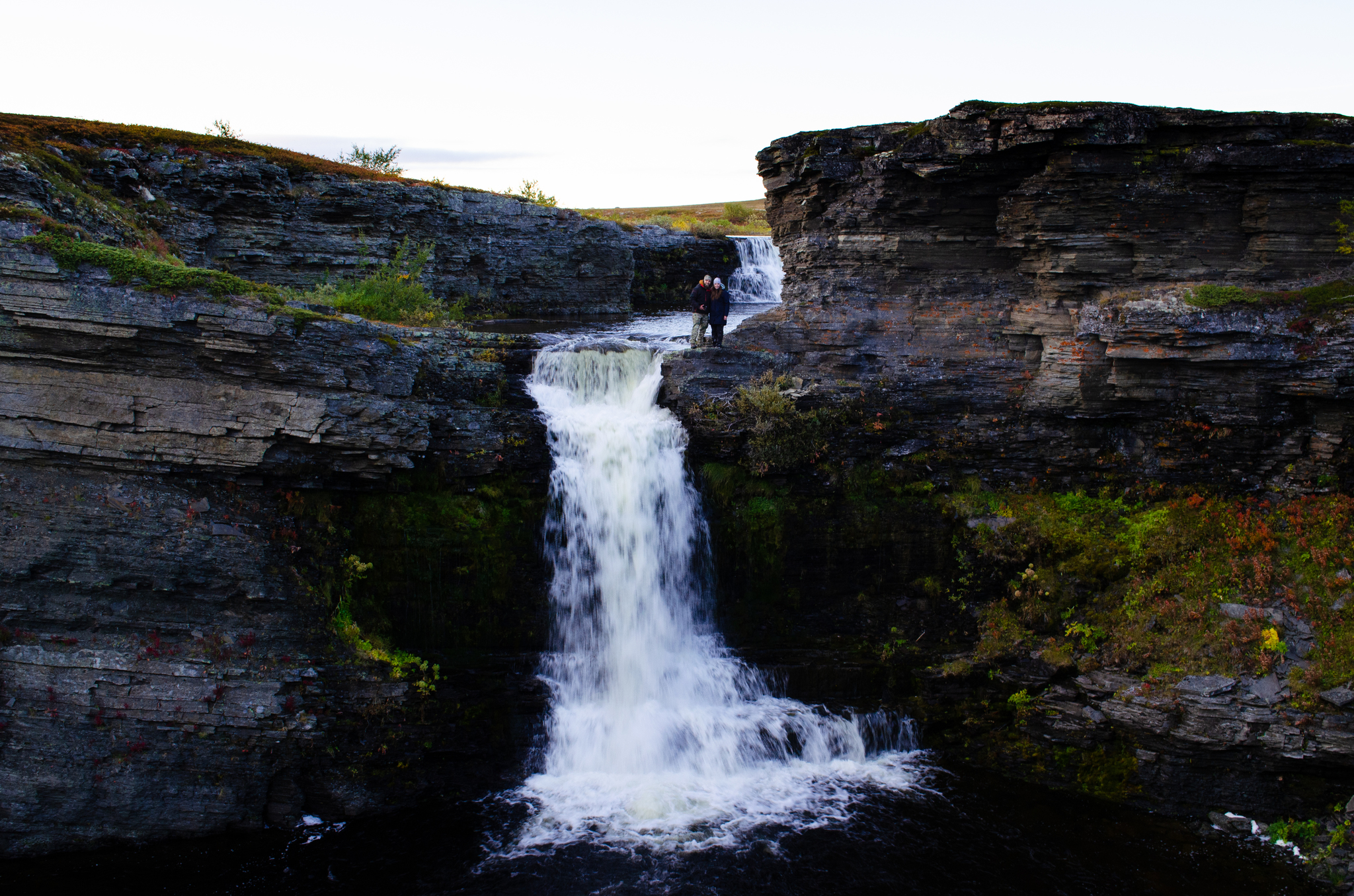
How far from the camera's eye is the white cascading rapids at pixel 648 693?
11766 millimetres

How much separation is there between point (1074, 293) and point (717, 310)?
644 centimetres

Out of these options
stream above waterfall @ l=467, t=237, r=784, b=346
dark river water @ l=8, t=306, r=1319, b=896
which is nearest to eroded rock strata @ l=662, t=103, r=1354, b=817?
dark river water @ l=8, t=306, r=1319, b=896

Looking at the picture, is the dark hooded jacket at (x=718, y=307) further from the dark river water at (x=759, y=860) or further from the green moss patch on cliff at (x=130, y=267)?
the dark river water at (x=759, y=860)

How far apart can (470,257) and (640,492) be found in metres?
10.9

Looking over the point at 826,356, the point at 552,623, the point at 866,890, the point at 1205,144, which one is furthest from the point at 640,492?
the point at 1205,144

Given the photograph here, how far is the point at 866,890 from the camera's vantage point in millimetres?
10195

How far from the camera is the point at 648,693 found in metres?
13.2

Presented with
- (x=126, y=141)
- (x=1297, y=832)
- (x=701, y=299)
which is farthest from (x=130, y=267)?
(x=1297, y=832)

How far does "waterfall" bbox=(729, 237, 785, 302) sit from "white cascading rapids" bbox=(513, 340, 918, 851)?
10.7 metres

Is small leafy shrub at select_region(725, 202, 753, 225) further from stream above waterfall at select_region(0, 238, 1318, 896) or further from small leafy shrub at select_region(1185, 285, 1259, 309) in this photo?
small leafy shrub at select_region(1185, 285, 1259, 309)

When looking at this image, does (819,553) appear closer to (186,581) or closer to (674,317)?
(186,581)

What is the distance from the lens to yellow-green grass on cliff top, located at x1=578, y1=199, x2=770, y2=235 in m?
25.6

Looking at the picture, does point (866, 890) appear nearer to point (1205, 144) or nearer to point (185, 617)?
point (185, 617)

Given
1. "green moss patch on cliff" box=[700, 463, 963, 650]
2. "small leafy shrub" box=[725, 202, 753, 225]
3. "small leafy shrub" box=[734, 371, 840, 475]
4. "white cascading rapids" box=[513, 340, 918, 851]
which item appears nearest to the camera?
"white cascading rapids" box=[513, 340, 918, 851]
